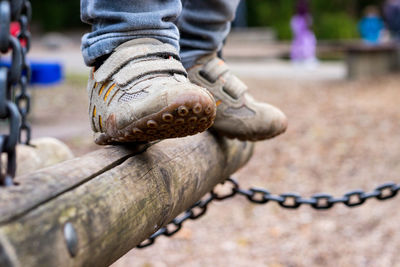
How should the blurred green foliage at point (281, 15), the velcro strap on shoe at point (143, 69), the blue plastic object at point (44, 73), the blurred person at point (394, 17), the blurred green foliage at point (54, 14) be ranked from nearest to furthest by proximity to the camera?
the velcro strap on shoe at point (143, 69) < the blue plastic object at point (44, 73) < the blurred person at point (394, 17) < the blurred green foliage at point (281, 15) < the blurred green foliage at point (54, 14)

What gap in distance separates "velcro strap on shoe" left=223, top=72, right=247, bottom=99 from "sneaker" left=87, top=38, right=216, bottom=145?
0.40 m

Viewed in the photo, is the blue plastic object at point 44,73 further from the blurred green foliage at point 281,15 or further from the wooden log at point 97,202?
the blurred green foliage at point 281,15

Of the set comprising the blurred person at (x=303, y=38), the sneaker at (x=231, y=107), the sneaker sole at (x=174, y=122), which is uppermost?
the sneaker sole at (x=174, y=122)

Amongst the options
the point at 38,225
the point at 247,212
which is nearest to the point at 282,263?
the point at 247,212

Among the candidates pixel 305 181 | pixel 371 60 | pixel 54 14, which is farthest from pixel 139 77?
pixel 54 14

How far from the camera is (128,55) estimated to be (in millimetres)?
1244

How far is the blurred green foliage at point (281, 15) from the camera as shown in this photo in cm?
1845

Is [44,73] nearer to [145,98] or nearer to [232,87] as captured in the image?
[232,87]

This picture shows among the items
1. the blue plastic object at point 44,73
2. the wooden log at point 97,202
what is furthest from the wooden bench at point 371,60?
the wooden log at point 97,202

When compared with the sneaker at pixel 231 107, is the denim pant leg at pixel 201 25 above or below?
above

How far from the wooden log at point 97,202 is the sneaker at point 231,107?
0.53ft

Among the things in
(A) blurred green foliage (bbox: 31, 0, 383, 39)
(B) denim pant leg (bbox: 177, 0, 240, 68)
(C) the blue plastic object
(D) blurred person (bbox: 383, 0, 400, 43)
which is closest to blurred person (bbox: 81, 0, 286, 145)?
(B) denim pant leg (bbox: 177, 0, 240, 68)

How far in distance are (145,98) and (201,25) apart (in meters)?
0.58

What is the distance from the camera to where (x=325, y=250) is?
3.66 m
